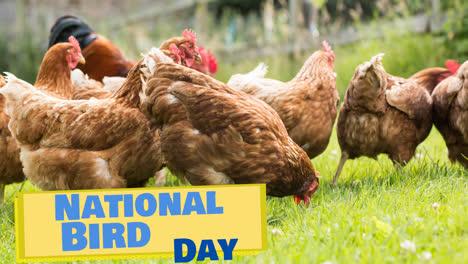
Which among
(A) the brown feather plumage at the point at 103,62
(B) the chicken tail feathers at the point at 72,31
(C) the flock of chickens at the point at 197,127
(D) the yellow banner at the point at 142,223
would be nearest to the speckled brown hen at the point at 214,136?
(C) the flock of chickens at the point at 197,127

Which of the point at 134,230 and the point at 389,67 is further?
the point at 389,67

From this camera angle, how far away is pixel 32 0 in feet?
43.7

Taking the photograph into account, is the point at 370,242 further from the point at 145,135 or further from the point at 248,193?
the point at 145,135

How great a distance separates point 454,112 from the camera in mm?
3104

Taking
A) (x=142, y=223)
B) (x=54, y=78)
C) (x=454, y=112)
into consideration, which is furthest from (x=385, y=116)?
(x=54, y=78)

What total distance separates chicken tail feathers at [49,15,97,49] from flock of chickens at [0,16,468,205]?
63.3 inches

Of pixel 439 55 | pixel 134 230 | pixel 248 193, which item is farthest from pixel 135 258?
pixel 439 55

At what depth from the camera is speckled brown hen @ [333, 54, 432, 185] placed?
121 inches

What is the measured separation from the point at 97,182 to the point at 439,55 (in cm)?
532

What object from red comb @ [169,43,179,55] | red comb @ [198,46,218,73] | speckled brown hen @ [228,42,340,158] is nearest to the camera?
red comb @ [169,43,179,55]

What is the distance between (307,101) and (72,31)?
2846mm

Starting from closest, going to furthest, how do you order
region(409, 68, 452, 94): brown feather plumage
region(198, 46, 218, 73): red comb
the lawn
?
the lawn < region(409, 68, 452, 94): brown feather plumage < region(198, 46, 218, 73): red comb

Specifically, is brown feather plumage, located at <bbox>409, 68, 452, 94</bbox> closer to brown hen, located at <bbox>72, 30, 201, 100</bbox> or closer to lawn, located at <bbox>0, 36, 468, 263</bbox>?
lawn, located at <bbox>0, 36, 468, 263</bbox>

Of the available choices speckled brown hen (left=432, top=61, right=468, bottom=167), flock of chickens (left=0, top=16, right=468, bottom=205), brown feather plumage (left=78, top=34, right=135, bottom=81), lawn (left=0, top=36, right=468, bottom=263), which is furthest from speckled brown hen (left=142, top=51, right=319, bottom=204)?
brown feather plumage (left=78, top=34, right=135, bottom=81)
